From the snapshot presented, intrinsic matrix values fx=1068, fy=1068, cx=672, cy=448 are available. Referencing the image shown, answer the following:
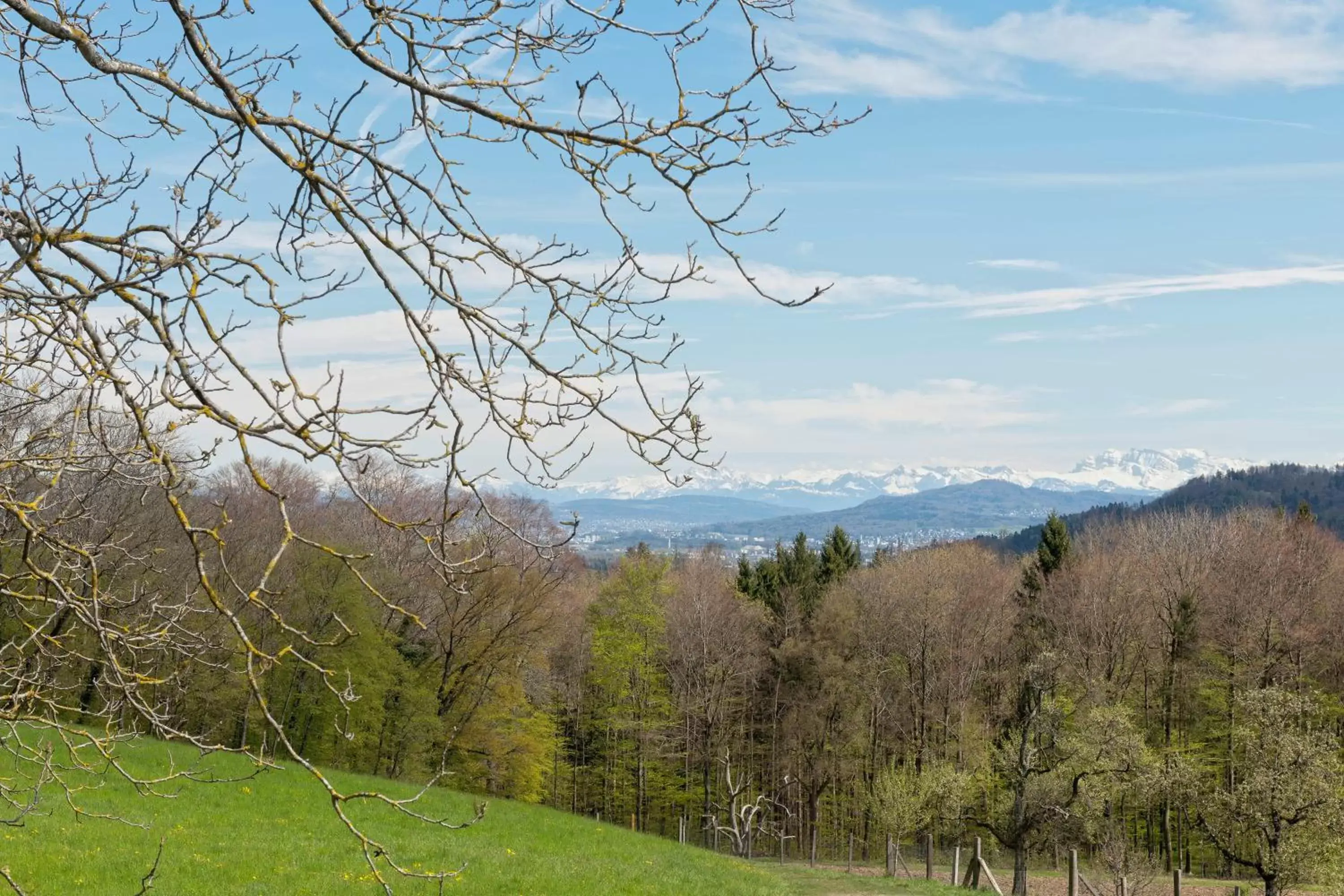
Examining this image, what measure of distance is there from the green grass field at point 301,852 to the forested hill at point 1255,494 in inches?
4420

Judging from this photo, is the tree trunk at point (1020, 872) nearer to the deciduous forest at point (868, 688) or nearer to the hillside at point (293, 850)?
the deciduous forest at point (868, 688)

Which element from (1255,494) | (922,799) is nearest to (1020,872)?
(922,799)

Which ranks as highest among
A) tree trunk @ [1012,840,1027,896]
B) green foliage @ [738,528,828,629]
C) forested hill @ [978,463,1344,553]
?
forested hill @ [978,463,1344,553]

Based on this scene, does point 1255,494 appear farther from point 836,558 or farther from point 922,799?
point 922,799

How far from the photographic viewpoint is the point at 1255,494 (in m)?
145

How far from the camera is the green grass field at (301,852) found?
11570 millimetres

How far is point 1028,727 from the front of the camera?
26500 millimetres

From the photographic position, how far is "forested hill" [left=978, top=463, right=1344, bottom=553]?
134 meters

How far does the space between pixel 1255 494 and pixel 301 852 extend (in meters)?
156

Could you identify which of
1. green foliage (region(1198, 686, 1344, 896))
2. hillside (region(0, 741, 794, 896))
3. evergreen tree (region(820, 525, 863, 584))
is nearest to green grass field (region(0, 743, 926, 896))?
hillside (region(0, 741, 794, 896))

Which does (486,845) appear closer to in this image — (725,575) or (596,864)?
(596,864)

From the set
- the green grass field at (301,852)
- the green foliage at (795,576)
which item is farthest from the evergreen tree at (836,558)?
the green grass field at (301,852)

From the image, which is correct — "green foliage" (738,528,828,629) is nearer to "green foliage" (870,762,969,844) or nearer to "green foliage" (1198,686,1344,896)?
"green foliage" (870,762,969,844)

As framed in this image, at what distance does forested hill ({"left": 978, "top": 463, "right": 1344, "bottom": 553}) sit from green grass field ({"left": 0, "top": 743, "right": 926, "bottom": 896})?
112 m
